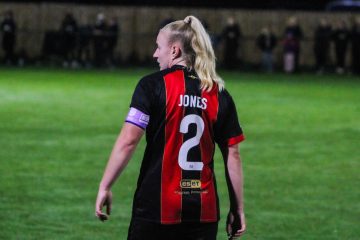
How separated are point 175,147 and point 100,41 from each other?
3209 centimetres

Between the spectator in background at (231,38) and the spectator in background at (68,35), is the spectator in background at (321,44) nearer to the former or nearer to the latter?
the spectator in background at (231,38)

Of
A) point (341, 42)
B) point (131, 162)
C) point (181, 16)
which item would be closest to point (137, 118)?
point (131, 162)

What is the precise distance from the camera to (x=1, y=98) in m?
23.7

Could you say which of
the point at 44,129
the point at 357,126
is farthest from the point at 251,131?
the point at 44,129

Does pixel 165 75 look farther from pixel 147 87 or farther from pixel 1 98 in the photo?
pixel 1 98

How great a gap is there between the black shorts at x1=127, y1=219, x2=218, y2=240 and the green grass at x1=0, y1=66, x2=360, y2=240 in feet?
12.9

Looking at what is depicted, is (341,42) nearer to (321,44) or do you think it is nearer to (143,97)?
(321,44)

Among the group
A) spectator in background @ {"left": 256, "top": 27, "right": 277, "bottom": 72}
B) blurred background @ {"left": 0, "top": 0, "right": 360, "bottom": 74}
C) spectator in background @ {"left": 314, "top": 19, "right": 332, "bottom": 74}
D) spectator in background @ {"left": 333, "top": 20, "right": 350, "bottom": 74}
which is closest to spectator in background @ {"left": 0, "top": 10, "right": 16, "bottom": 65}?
blurred background @ {"left": 0, "top": 0, "right": 360, "bottom": 74}

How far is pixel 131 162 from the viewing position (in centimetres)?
1413

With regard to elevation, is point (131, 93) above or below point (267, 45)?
above

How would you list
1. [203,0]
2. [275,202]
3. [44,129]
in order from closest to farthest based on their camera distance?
1. [275,202]
2. [44,129]
3. [203,0]

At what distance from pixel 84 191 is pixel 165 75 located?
6.42 meters

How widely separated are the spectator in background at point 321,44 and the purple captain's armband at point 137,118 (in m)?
32.1

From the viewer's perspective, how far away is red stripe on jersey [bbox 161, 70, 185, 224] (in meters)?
5.42
